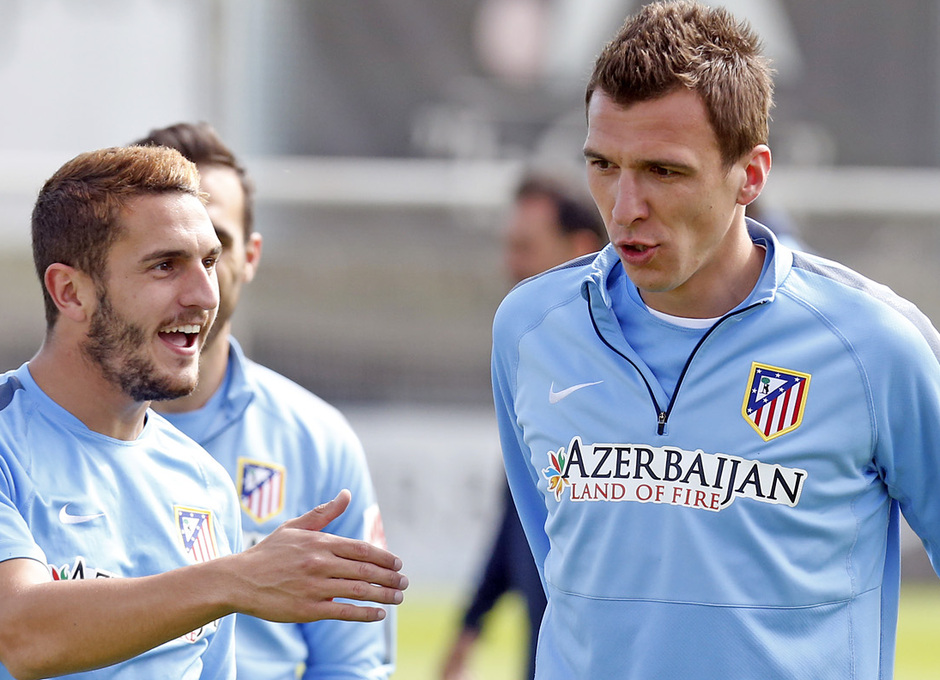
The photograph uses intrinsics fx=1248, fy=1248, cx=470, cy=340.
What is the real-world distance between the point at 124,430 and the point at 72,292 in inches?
12.3

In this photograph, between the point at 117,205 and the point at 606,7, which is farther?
the point at 606,7

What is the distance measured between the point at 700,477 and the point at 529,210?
2362 millimetres

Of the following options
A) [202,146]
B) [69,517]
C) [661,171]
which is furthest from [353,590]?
[202,146]

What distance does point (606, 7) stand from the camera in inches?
484

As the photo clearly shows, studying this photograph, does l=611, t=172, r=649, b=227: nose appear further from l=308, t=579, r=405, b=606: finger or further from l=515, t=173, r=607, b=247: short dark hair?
l=515, t=173, r=607, b=247: short dark hair

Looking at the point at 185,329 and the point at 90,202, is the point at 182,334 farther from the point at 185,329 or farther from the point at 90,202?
the point at 90,202

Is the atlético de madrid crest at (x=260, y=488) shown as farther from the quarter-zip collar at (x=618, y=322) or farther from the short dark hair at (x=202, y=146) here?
the quarter-zip collar at (x=618, y=322)

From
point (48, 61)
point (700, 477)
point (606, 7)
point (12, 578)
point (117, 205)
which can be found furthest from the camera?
point (606, 7)

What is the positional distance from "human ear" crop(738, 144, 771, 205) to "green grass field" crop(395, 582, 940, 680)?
15.1 ft

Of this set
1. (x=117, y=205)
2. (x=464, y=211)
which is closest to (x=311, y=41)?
(x=464, y=211)

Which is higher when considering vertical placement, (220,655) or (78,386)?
(78,386)

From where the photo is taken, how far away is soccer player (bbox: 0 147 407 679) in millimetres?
2201

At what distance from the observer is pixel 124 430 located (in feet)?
8.68

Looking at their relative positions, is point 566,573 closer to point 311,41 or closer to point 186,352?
point 186,352
